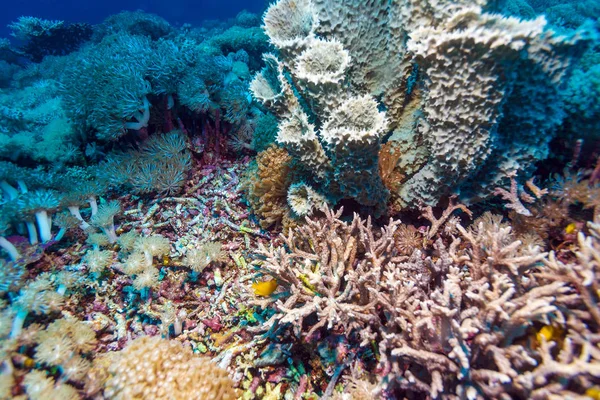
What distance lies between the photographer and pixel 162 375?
255cm

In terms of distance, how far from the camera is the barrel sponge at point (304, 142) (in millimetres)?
2982

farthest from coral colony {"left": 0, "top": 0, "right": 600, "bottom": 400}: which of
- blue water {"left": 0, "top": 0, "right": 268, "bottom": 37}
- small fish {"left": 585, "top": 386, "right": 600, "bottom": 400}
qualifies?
blue water {"left": 0, "top": 0, "right": 268, "bottom": 37}

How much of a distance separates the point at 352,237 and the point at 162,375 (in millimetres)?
2099

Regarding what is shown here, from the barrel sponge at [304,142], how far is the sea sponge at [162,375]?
214 centimetres

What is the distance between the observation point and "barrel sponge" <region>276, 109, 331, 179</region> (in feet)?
9.78

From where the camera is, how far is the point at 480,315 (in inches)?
82.2

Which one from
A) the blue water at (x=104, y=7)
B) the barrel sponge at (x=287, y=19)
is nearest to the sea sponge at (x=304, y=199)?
the barrel sponge at (x=287, y=19)

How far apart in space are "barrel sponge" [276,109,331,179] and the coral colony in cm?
2

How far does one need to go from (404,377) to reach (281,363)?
1.24 m

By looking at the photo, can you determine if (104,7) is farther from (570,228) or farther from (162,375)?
(570,228)

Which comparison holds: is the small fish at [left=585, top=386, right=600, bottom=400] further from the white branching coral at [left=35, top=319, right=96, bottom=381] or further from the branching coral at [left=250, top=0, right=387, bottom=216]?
the white branching coral at [left=35, top=319, right=96, bottom=381]

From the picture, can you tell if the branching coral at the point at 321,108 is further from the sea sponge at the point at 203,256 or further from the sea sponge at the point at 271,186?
the sea sponge at the point at 203,256

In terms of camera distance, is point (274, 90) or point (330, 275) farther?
point (274, 90)

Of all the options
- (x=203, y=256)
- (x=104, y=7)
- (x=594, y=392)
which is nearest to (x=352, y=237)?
(x=203, y=256)
